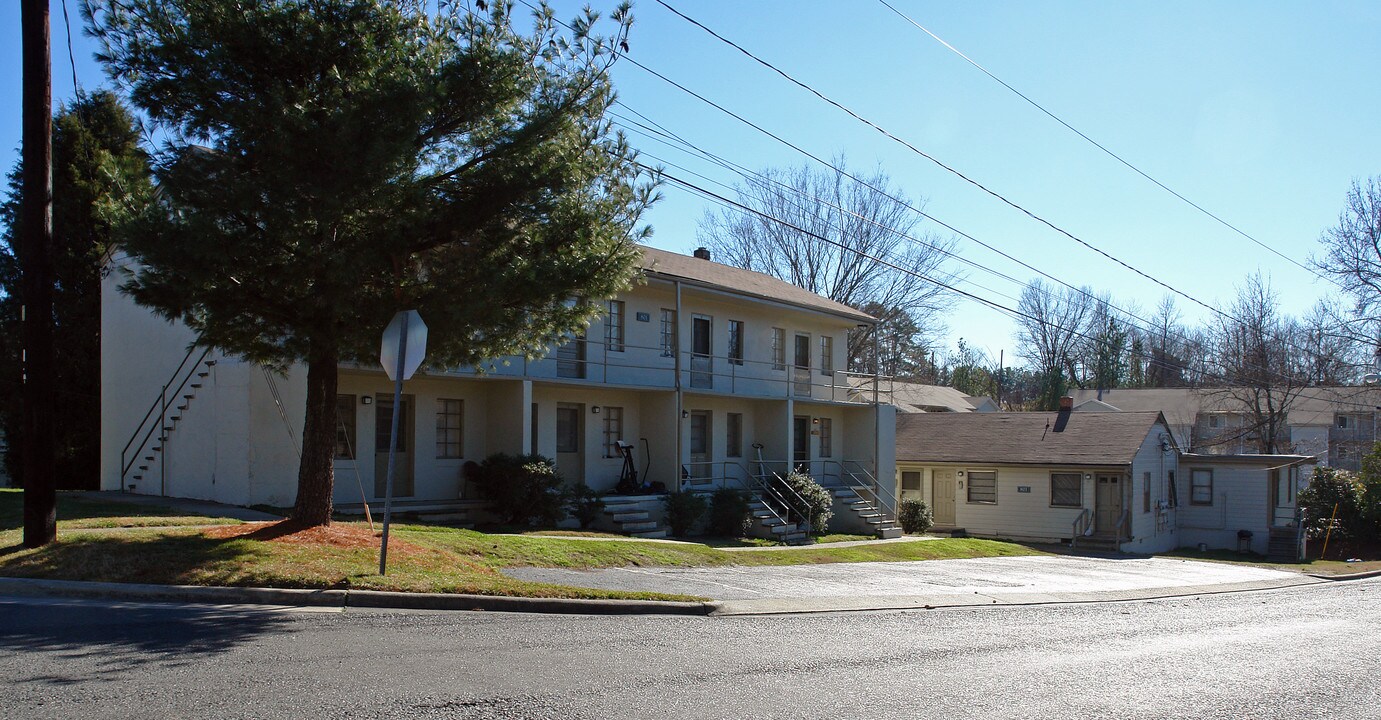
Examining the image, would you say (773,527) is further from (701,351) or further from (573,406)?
(573,406)

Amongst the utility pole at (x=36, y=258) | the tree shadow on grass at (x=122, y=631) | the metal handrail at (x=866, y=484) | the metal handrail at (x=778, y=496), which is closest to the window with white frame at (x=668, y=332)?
the metal handrail at (x=778, y=496)

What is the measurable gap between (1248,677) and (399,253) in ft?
31.7

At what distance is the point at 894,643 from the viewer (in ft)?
32.5

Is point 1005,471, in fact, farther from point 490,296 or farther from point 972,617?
point 490,296

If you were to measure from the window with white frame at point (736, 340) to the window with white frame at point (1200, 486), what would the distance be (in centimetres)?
1916

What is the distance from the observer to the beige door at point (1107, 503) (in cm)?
3294

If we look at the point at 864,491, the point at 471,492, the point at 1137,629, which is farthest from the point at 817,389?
the point at 1137,629

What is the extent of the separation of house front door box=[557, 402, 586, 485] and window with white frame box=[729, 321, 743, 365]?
591 centimetres

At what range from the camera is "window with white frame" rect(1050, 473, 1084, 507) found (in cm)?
3341

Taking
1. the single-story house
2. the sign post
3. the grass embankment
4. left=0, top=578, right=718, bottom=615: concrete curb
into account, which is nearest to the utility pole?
the grass embankment

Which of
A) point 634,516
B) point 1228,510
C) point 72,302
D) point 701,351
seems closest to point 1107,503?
point 1228,510

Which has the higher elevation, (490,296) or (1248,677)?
(490,296)

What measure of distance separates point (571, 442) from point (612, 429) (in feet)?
4.74

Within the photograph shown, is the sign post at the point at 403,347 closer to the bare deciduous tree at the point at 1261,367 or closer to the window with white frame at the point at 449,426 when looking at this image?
the window with white frame at the point at 449,426
